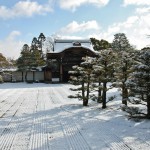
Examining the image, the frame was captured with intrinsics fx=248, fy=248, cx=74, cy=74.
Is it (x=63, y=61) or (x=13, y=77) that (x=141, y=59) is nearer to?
(x=63, y=61)

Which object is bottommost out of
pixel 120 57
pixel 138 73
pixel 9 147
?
pixel 9 147

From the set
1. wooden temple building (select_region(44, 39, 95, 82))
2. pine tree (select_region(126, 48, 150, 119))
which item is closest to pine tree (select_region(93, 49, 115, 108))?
pine tree (select_region(126, 48, 150, 119))

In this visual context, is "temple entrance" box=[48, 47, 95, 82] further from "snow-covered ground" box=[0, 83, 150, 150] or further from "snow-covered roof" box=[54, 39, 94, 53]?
"snow-covered ground" box=[0, 83, 150, 150]

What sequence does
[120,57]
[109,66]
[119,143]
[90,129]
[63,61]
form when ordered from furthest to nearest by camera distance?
1. [63,61]
2. [120,57]
3. [109,66]
4. [90,129]
5. [119,143]

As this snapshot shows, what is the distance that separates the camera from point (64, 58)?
3039cm

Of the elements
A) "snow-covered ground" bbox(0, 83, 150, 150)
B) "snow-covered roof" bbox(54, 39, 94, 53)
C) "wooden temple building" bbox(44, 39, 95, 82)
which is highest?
"snow-covered roof" bbox(54, 39, 94, 53)

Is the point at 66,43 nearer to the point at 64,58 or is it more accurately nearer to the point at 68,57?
the point at 68,57

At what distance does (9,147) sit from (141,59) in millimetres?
4344

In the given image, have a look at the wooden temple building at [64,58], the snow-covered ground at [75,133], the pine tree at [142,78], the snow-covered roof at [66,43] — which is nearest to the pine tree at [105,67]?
the snow-covered ground at [75,133]

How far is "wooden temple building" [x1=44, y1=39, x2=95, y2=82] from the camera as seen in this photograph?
98.8 feet

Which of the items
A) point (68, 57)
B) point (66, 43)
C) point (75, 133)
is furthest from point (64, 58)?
point (75, 133)

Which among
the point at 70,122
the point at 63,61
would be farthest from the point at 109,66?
the point at 63,61

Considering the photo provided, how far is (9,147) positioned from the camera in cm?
487

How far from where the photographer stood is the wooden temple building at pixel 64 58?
98.8ft
